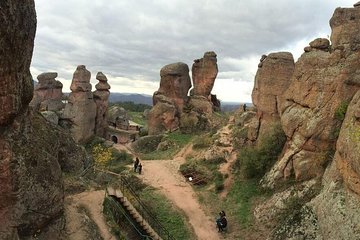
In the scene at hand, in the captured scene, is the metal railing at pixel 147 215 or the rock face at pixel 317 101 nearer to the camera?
the rock face at pixel 317 101

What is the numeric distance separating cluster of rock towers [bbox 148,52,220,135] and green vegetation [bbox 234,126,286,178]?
75.5ft

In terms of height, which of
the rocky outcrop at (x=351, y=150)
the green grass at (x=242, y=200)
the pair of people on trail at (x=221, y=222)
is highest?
the rocky outcrop at (x=351, y=150)

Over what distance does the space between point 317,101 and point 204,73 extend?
114 feet

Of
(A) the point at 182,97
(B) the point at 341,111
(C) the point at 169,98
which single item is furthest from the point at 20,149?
(A) the point at 182,97

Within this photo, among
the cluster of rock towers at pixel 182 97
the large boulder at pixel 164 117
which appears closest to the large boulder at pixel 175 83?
the cluster of rock towers at pixel 182 97

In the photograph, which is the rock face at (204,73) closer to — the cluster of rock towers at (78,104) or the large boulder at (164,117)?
the large boulder at (164,117)

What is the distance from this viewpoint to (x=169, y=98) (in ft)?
188

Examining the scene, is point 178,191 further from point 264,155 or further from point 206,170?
point 264,155

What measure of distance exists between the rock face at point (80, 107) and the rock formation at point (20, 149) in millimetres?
37009

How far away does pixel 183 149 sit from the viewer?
4519 centimetres

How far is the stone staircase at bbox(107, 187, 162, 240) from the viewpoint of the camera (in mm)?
22312

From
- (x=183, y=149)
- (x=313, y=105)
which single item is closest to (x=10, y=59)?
(x=313, y=105)

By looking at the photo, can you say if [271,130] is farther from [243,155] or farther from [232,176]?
[232,176]

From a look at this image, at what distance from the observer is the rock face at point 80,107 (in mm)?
53594
